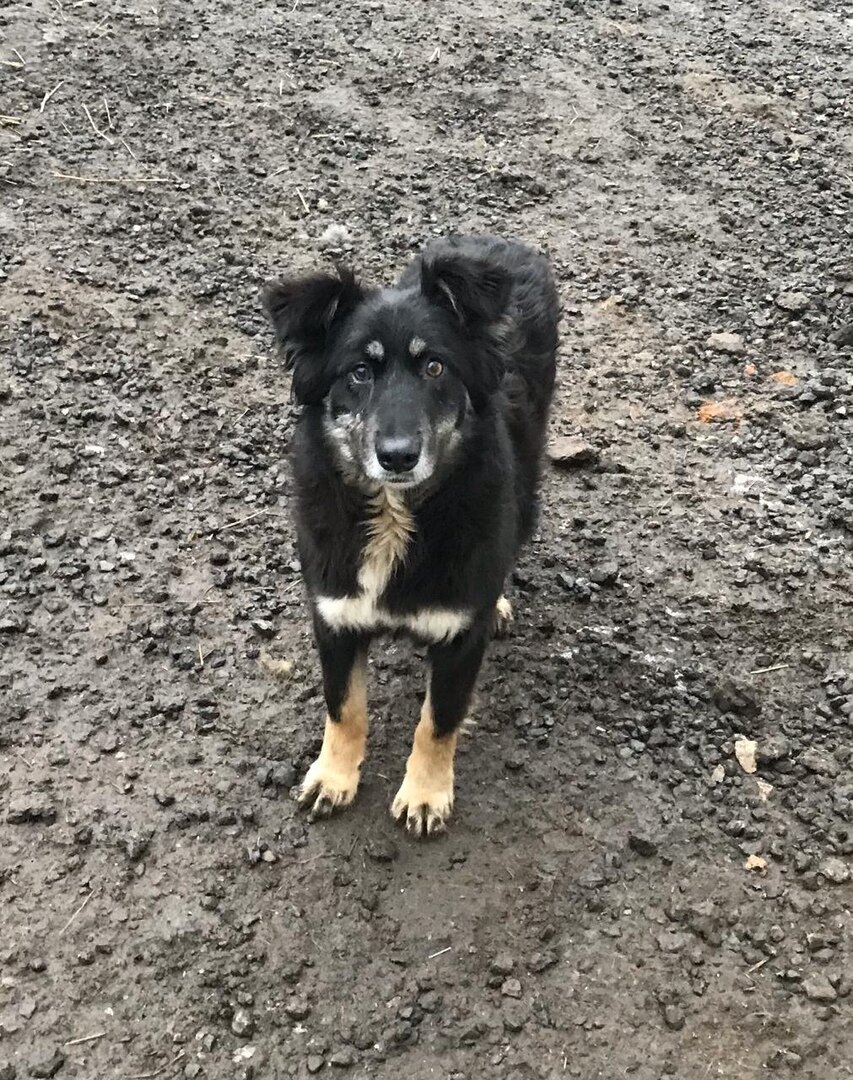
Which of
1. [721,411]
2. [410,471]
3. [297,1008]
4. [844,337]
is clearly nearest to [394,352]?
[410,471]

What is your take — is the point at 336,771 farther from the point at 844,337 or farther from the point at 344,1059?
the point at 844,337

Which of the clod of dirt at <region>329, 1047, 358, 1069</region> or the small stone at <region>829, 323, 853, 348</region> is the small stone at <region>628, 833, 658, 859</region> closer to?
Answer: the clod of dirt at <region>329, 1047, 358, 1069</region>

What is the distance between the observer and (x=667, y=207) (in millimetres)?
6566

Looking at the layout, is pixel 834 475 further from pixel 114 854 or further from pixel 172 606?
pixel 114 854

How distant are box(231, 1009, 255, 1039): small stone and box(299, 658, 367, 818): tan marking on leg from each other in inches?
28.2

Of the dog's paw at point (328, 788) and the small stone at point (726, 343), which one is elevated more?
the small stone at point (726, 343)

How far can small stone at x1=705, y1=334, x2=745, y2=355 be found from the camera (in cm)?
551

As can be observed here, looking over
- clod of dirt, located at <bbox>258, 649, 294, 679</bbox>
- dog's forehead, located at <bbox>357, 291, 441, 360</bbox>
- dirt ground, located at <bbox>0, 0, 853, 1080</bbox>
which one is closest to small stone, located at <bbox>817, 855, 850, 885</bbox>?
dirt ground, located at <bbox>0, 0, 853, 1080</bbox>

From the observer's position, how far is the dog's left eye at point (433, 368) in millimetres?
2998

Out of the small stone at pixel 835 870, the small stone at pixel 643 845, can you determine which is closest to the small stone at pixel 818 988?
the small stone at pixel 835 870

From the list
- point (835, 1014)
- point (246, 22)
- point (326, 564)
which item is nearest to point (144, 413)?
point (326, 564)

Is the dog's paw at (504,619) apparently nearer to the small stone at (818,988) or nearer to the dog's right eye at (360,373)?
the dog's right eye at (360,373)

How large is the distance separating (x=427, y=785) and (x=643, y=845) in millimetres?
796

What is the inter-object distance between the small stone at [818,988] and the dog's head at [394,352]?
1992 millimetres
